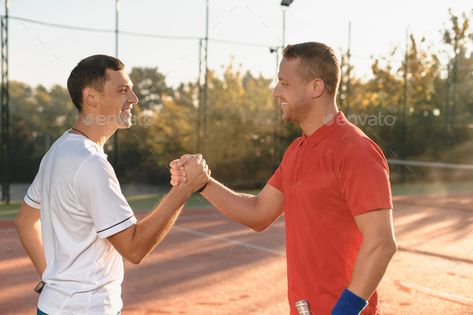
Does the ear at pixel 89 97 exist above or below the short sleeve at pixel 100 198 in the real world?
above

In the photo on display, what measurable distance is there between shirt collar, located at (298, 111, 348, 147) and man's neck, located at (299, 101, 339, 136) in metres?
0.02

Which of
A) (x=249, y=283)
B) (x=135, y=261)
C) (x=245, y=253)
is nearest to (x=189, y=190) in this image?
(x=135, y=261)

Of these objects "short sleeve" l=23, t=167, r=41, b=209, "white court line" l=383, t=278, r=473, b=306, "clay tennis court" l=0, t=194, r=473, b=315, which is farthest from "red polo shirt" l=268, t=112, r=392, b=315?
"white court line" l=383, t=278, r=473, b=306

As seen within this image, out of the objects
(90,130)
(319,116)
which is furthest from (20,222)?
(319,116)

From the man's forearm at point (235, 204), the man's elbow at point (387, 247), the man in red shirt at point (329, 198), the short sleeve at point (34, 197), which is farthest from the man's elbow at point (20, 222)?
the man's elbow at point (387, 247)

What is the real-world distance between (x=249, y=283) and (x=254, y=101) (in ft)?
41.9

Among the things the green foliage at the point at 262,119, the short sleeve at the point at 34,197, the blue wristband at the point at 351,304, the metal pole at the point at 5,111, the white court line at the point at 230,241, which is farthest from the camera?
the green foliage at the point at 262,119

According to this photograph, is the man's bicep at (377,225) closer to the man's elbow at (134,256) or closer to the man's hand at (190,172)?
the man's elbow at (134,256)

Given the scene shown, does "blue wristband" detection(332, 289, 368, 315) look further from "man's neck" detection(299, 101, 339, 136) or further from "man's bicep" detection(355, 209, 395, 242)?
"man's neck" detection(299, 101, 339, 136)

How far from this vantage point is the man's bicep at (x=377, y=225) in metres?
2.38

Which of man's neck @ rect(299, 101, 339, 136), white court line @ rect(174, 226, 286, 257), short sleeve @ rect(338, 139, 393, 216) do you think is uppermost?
man's neck @ rect(299, 101, 339, 136)

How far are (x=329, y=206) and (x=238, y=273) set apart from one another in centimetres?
556

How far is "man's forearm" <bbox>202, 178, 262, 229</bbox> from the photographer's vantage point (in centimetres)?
337

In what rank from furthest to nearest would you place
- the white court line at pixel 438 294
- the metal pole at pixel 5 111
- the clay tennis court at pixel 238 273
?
the metal pole at pixel 5 111, the white court line at pixel 438 294, the clay tennis court at pixel 238 273
